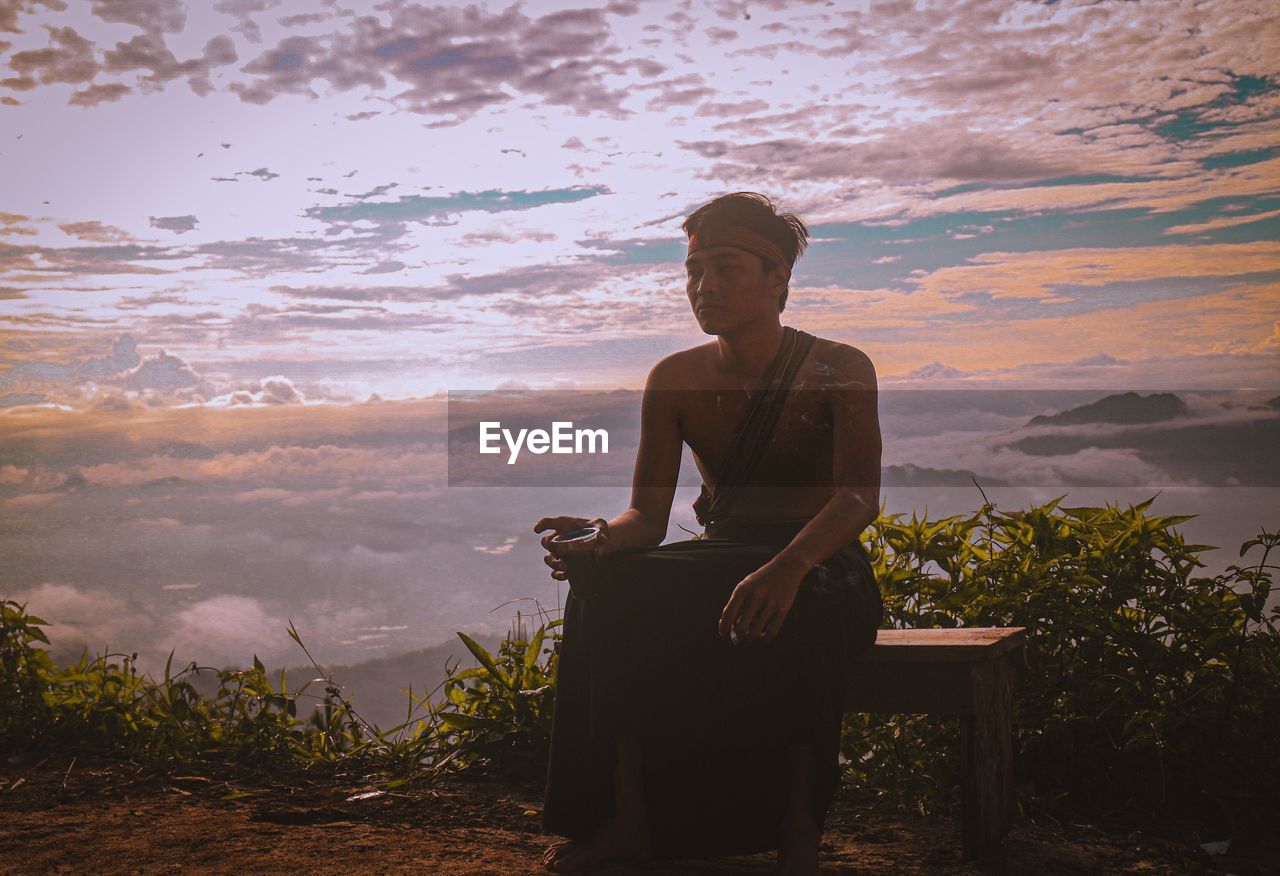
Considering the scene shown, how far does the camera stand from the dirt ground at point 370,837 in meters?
3.93

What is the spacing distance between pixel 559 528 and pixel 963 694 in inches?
58.0

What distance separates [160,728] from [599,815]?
9.20ft

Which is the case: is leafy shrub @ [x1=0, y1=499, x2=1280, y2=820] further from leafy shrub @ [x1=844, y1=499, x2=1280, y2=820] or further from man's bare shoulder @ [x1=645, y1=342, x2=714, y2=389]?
man's bare shoulder @ [x1=645, y1=342, x2=714, y2=389]

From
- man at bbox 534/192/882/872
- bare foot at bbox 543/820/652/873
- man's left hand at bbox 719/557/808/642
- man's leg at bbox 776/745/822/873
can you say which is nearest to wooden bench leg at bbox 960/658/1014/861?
man at bbox 534/192/882/872

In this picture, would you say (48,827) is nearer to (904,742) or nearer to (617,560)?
(617,560)

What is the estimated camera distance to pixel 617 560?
3.64 metres

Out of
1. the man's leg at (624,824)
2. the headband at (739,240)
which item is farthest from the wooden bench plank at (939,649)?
the headband at (739,240)

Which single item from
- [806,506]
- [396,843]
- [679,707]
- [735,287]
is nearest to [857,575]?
[806,506]

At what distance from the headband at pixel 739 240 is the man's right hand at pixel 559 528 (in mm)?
1034

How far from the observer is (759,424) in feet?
13.0

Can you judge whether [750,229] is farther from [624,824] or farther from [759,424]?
[624,824]

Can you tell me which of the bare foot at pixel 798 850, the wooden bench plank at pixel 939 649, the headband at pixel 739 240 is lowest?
the bare foot at pixel 798 850

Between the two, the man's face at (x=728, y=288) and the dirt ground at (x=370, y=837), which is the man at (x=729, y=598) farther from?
the dirt ground at (x=370, y=837)

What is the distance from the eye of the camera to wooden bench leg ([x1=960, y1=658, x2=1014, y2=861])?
3.87m
